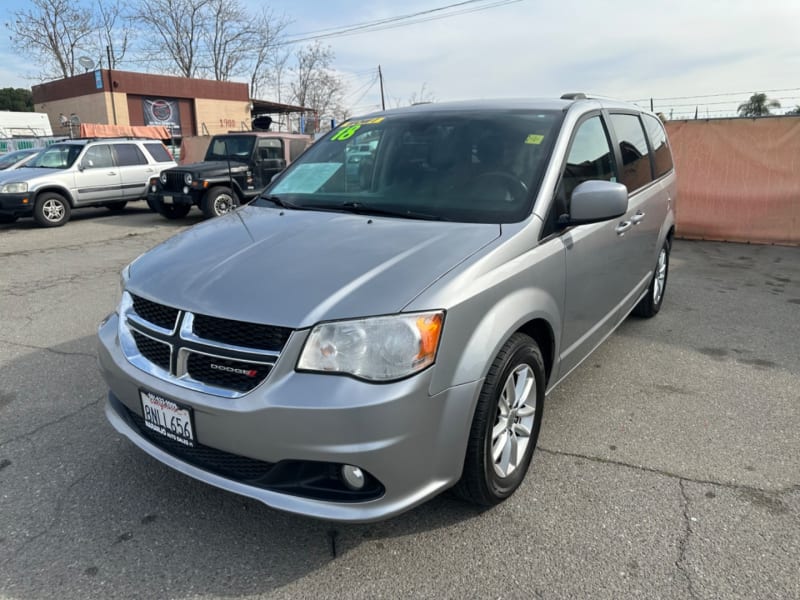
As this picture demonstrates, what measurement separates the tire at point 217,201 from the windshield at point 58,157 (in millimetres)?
3287

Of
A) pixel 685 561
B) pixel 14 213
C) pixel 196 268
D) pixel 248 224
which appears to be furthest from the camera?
pixel 14 213

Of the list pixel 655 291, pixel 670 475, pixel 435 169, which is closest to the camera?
pixel 670 475

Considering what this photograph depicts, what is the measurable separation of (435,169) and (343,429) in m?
1.73

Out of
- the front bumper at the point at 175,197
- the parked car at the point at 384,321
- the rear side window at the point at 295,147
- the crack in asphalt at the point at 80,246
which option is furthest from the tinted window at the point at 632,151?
the rear side window at the point at 295,147

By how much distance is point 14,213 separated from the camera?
11602 millimetres

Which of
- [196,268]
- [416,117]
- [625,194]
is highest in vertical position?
[416,117]

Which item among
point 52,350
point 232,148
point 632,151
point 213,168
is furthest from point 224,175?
point 632,151

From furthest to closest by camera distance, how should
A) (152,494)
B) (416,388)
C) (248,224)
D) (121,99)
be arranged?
(121,99)
(248,224)
(152,494)
(416,388)

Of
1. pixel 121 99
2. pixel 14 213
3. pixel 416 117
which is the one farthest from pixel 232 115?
pixel 416 117

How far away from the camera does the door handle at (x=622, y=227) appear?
3.67 m

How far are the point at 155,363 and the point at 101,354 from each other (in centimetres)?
50

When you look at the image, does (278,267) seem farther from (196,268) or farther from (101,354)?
(101,354)

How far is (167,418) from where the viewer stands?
2324 mm

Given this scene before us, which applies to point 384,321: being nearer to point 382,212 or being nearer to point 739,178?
point 382,212
